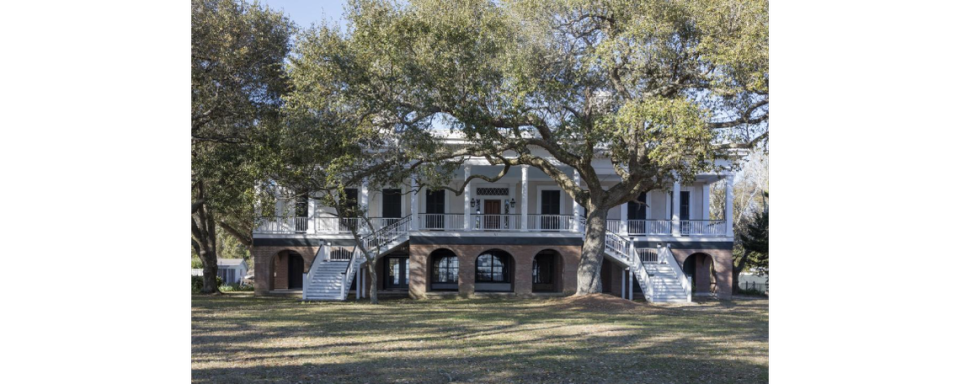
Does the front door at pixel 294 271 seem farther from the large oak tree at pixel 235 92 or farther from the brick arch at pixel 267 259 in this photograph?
the large oak tree at pixel 235 92

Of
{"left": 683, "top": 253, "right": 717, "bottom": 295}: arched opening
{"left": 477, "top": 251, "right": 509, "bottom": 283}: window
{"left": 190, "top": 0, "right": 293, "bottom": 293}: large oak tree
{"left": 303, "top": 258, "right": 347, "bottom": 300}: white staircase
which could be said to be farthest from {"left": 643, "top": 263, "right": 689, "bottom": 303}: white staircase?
{"left": 190, "top": 0, "right": 293, "bottom": 293}: large oak tree

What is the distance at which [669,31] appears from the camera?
16953 mm

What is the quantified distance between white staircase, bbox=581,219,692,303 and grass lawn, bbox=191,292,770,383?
4124 mm

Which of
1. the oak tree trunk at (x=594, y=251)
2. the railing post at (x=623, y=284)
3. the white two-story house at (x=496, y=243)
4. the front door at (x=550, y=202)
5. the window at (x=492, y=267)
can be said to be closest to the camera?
the oak tree trunk at (x=594, y=251)

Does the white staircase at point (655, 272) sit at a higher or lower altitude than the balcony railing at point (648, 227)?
lower

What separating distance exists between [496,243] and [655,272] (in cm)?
568

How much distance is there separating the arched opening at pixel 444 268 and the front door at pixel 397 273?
124cm

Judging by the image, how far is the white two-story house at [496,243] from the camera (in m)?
26.2

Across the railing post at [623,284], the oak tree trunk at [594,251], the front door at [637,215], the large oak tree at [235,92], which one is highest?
the large oak tree at [235,92]

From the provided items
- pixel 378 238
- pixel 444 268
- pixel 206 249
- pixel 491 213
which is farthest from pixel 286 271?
pixel 491 213

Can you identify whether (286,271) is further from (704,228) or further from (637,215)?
(704,228)

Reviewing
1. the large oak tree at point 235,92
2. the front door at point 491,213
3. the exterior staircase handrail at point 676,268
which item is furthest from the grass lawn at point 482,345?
the front door at point 491,213
